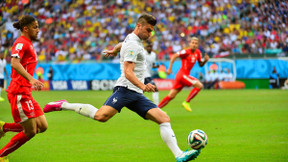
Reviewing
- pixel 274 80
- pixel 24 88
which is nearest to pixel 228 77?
pixel 274 80

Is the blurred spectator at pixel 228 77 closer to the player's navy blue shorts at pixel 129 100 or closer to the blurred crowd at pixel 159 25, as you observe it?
the blurred crowd at pixel 159 25

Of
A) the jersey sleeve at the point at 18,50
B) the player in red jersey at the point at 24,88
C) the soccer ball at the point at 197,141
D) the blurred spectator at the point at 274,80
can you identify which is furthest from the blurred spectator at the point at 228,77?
the jersey sleeve at the point at 18,50

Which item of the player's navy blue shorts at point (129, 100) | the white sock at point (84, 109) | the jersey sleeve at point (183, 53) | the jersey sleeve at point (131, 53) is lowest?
the white sock at point (84, 109)

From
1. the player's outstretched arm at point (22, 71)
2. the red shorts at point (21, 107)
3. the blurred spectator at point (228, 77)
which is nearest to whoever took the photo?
the player's outstretched arm at point (22, 71)

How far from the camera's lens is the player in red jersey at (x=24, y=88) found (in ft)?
22.2

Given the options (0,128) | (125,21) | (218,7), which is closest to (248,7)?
(218,7)

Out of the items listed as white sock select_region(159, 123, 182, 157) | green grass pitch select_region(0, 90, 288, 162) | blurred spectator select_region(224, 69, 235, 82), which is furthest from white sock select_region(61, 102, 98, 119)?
blurred spectator select_region(224, 69, 235, 82)

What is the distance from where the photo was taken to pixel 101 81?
3684 cm

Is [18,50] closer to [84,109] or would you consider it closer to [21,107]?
[21,107]

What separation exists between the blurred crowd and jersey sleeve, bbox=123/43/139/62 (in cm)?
2961

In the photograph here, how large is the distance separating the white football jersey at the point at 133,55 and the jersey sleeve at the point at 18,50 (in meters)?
1.53

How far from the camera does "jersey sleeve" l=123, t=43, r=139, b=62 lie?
699 cm

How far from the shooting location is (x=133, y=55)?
23.0 ft

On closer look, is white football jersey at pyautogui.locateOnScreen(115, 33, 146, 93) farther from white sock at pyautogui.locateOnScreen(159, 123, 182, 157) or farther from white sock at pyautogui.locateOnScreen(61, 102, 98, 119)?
white sock at pyautogui.locateOnScreen(159, 123, 182, 157)
